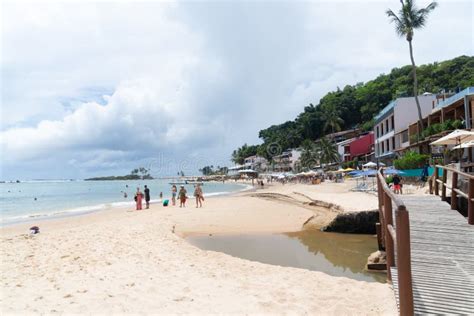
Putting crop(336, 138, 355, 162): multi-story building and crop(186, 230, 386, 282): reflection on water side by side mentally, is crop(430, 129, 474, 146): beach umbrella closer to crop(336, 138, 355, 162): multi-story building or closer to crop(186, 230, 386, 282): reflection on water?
crop(186, 230, 386, 282): reflection on water

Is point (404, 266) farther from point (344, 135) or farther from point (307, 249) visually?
point (344, 135)

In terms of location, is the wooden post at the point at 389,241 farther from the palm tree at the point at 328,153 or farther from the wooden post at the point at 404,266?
the palm tree at the point at 328,153

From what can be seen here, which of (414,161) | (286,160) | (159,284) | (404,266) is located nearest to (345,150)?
(286,160)

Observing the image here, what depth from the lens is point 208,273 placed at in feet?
25.3

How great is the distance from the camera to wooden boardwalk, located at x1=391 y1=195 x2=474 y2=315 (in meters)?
4.61

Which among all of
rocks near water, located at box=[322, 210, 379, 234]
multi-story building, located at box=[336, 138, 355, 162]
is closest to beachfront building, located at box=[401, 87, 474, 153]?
rocks near water, located at box=[322, 210, 379, 234]

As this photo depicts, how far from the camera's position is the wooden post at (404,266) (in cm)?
418

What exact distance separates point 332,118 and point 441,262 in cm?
8790

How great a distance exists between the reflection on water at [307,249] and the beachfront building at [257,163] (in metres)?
109

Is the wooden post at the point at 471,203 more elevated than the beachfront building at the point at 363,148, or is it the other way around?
the beachfront building at the point at 363,148

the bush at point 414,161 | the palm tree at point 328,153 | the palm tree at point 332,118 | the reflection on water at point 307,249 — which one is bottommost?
the reflection on water at point 307,249

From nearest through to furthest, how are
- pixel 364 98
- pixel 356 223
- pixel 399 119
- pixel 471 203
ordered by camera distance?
1. pixel 471 203
2. pixel 356 223
3. pixel 399 119
4. pixel 364 98

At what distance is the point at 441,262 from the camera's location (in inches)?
235

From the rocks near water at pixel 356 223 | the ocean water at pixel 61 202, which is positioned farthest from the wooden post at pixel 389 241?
the ocean water at pixel 61 202
